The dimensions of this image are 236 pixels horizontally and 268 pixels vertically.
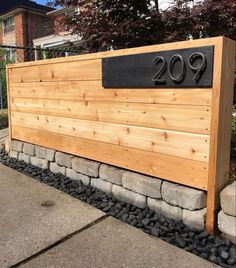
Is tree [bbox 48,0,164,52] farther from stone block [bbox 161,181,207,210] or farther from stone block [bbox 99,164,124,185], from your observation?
stone block [bbox 161,181,207,210]

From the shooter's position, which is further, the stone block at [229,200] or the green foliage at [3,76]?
the green foliage at [3,76]

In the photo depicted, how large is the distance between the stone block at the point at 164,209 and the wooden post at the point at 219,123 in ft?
0.98

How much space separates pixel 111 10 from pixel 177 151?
7.54 ft

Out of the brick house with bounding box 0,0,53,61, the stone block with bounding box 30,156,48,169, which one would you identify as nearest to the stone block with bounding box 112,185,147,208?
the stone block with bounding box 30,156,48,169

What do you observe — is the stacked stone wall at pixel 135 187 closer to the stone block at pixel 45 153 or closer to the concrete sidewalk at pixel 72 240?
the stone block at pixel 45 153

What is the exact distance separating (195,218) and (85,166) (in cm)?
150

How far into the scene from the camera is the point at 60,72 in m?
3.87

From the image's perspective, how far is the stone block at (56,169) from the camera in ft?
13.5

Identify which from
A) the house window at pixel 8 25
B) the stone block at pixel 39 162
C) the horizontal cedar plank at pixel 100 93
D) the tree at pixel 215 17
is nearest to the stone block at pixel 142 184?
the horizontal cedar plank at pixel 100 93

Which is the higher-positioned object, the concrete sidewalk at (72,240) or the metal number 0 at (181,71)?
the metal number 0 at (181,71)

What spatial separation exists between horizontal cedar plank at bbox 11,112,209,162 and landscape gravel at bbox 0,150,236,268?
584mm

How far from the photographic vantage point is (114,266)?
7.27ft

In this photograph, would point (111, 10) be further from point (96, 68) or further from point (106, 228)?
point (106, 228)

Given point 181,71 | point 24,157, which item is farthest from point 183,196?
point 24,157
